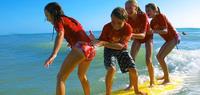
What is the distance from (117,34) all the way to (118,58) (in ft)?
1.67

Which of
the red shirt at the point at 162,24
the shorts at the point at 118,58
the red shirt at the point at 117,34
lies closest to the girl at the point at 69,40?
the red shirt at the point at 117,34

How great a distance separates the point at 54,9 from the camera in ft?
20.5

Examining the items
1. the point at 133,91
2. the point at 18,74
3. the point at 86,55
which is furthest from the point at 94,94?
the point at 18,74

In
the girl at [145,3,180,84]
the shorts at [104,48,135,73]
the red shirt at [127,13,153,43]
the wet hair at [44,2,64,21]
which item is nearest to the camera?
the wet hair at [44,2,64,21]

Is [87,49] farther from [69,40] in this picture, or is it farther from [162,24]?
[162,24]

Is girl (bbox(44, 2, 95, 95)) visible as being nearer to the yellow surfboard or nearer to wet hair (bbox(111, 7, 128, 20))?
wet hair (bbox(111, 7, 128, 20))

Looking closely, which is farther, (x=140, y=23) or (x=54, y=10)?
(x=140, y=23)

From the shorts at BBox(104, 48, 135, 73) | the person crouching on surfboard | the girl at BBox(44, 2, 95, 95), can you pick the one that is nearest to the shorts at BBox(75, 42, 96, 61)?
the girl at BBox(44, 2, 95, 95)

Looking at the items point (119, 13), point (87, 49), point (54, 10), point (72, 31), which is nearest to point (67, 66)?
point (87, 49)

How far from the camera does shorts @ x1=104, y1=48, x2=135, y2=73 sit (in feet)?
24.3

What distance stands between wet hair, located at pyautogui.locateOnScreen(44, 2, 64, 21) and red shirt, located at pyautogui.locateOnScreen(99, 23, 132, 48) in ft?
4.01

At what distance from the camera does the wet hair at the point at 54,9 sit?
623cm

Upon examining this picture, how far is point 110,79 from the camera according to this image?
7.42 metres

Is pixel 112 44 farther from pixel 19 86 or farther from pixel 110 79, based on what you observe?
pixel 19 86
